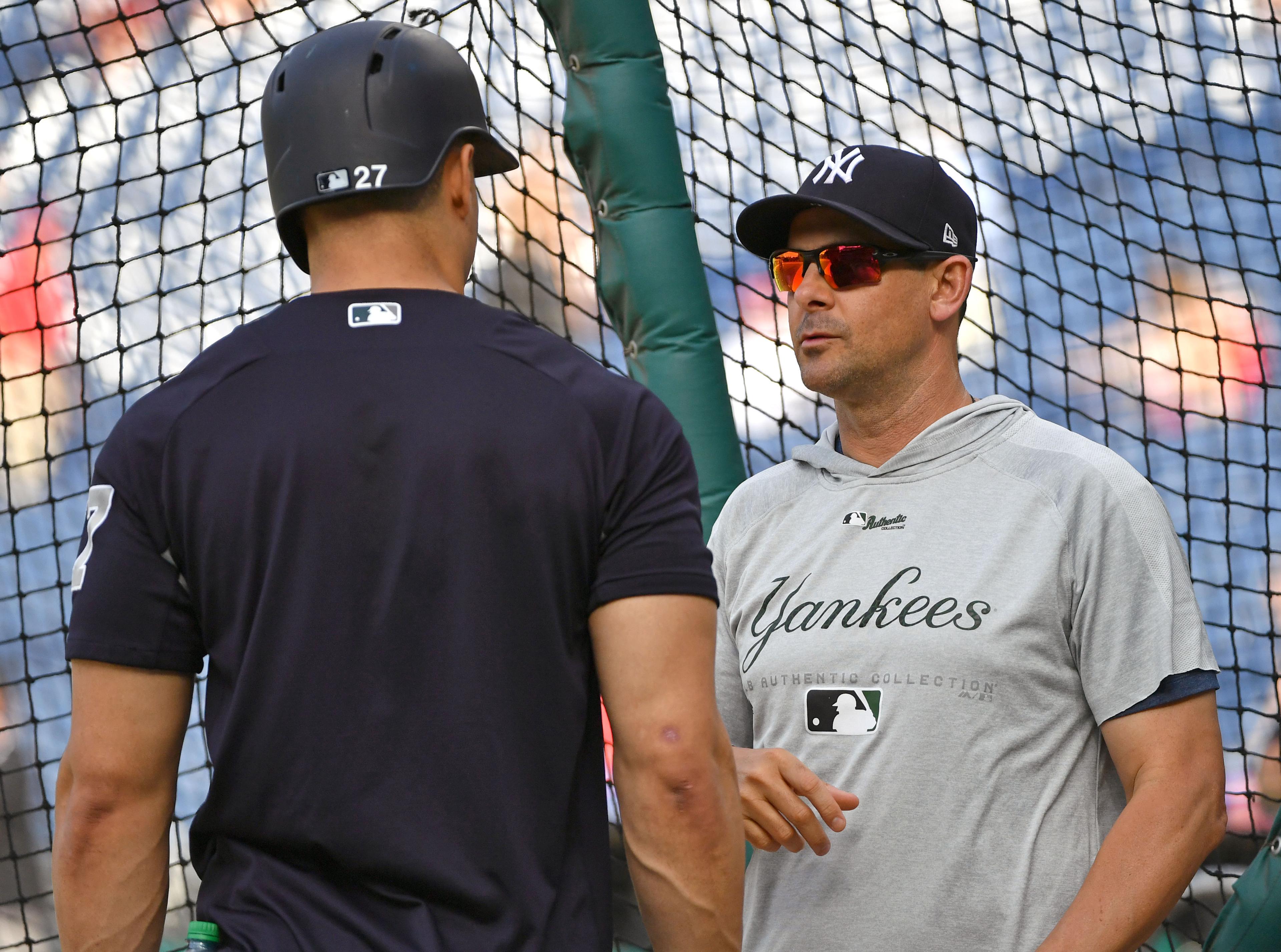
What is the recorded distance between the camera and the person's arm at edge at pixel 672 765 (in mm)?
1089

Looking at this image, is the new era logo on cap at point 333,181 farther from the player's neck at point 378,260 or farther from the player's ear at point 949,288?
the player's ear at point 949,288

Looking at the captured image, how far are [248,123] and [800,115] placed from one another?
9.59ft

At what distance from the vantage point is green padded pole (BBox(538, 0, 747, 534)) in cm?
225

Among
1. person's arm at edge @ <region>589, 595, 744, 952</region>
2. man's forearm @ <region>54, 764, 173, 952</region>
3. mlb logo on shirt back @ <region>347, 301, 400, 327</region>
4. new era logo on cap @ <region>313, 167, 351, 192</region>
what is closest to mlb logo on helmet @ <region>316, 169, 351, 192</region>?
new era logo on cap @ <region>313, 167, 351, 192</region>

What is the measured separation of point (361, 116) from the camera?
3.86 ft

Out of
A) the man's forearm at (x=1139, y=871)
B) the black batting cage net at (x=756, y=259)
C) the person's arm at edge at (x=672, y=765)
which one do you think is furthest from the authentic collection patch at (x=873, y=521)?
the black batting cage net at (x=756, y=259)

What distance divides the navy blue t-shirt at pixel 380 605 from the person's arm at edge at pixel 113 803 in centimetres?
3

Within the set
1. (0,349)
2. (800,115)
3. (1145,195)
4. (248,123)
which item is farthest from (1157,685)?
(0,349)

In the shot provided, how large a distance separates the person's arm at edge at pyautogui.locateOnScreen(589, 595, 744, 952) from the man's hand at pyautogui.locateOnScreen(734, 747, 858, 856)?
0.32 meters

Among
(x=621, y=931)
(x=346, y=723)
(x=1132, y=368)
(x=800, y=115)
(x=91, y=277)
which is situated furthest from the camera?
(x=1132, y=368)

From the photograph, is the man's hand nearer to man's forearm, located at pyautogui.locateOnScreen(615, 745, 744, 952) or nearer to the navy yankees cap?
man's forearm, located at pyautogui.locateOnScreen(615, 745, 744, 952)

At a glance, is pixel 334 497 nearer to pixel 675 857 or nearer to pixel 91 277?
pixel 675 857

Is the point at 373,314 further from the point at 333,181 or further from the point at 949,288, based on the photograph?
the point at 949,288

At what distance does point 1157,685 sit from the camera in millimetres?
1519
